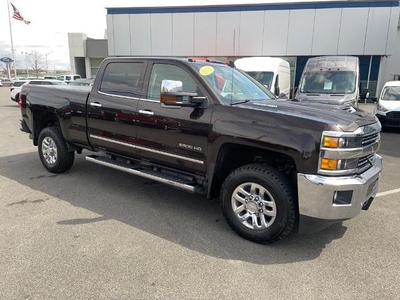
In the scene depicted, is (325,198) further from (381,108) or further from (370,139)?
(381,108)

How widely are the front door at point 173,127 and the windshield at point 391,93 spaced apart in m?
10.3

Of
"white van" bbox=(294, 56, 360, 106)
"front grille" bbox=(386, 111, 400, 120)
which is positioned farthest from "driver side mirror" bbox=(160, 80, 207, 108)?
"front grille" bbox=(386, 111, 400, 120)

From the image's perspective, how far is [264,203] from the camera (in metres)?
3.27

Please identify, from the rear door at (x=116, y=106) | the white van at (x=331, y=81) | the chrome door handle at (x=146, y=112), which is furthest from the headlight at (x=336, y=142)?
the white van at (x=331, y=81)

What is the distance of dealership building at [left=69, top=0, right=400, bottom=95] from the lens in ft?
68.7

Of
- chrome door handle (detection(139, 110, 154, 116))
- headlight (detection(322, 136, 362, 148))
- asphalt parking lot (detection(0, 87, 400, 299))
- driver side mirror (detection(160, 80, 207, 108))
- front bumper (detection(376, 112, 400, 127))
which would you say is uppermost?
driver side mirror (detection(160, 80, 207, 108))

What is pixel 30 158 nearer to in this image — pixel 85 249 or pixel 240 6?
pixel 85 249

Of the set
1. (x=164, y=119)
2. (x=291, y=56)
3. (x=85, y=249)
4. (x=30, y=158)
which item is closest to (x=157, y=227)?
(x=85, y=249)

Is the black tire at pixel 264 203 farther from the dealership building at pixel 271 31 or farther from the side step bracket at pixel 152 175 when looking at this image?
the dealership building at pixel 271 31

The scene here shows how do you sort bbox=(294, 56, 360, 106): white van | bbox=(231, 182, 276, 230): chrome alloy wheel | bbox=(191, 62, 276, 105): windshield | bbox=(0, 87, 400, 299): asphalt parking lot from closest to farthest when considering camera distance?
bbox=(0, 87, 400, 299): asphalt parking lot → bbox=(231, 182, 276, 230): chrome alloy wheel → bbox=(191, 62, 276, 105): windshield → bbox=(294, 56, 360, 106): white van

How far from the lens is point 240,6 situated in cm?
2225

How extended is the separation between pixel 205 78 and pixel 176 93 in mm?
Answer: 549

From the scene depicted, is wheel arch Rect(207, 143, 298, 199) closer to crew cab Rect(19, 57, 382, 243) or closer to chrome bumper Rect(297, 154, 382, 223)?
crew cab Rect(19, 57, 382, 243)

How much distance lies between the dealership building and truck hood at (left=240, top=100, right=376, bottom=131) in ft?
63.2
